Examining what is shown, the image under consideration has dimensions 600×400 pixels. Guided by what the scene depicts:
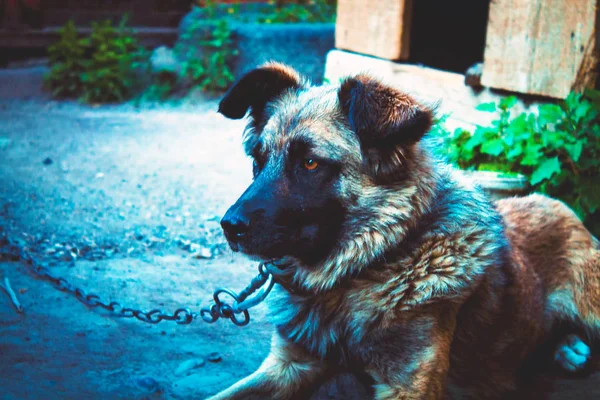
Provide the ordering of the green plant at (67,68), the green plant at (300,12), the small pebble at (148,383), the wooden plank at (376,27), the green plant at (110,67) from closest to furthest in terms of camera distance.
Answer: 1. the small pebble at (148,383)
2. the wooden plank at (376,27)
3. the green plant at (110,67)
4. the green plant at (67,68)
5. the green plant at (300,12)

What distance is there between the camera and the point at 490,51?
18.4ft

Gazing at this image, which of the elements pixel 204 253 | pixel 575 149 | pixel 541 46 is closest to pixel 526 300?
pixel 575 149

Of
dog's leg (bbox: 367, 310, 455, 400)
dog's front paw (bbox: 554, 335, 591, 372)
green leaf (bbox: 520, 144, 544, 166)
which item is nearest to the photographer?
dog's leg (bbox: 367, 310, 455, 400)

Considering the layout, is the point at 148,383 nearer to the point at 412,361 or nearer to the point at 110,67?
the point at 412,361

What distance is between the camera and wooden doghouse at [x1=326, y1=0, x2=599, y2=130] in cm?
502

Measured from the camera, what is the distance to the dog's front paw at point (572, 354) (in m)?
3.49

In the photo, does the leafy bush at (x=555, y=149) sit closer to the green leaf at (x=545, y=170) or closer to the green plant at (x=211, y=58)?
the green leaf at (x=545, y=170)

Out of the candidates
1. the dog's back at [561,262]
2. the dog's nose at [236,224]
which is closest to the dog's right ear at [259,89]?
the dog's nose at [236,224]

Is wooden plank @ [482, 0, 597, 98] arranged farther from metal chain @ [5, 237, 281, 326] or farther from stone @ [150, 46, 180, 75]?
stone @ [150, 46, 180, 75]

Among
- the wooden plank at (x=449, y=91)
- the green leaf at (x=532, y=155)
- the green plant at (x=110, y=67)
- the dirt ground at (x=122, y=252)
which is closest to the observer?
the dirt ground at (x=122, y=252)

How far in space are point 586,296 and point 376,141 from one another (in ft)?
5.45

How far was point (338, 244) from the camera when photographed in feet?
9.61

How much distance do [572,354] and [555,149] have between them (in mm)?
1859

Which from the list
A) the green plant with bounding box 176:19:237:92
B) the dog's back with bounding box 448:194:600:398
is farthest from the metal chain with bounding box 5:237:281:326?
the green plant with bounding box 176:19:237:92
